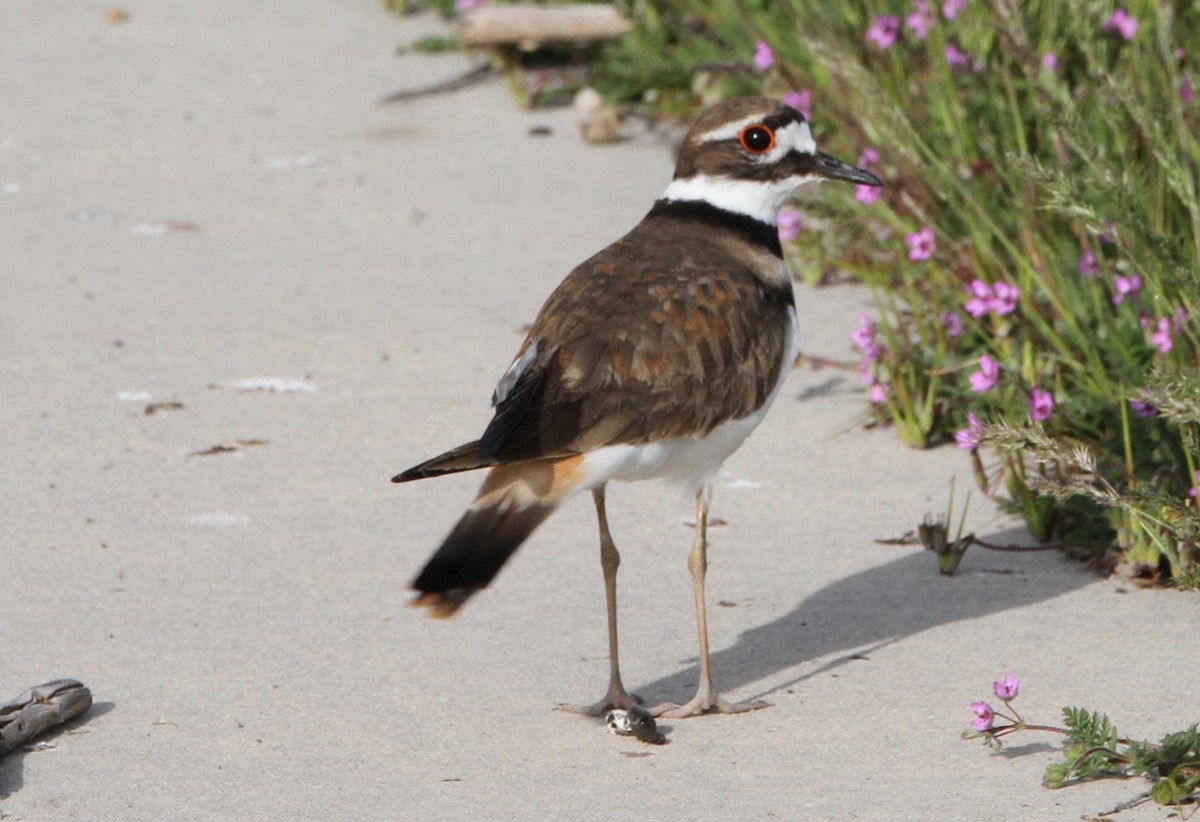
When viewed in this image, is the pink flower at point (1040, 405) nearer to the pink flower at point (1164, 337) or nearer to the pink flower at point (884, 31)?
the pink flower at point (1164, 337)

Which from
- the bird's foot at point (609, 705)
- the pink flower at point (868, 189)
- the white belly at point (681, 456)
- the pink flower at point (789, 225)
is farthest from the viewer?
the pink flower at point (789, 225)

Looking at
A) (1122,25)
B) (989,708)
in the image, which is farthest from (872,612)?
(1122,25)

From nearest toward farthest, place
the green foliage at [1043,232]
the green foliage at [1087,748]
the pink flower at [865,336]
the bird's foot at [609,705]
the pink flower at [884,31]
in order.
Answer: the green foliage at [1087,748] → the bird's foot at [609,705] → the green foliage at [1043,232] → the pink flower at [865,336] → the pink flower at [884,31]

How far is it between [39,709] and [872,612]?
2.20 meters

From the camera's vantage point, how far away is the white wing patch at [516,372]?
13.7ft

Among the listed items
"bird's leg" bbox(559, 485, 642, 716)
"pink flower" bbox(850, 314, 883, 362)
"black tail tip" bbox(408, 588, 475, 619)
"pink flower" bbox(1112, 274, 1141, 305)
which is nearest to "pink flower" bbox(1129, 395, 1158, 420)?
"pink flower" bbox(1112, 274, 1141, 305)

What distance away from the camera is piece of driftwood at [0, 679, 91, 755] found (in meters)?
3.88

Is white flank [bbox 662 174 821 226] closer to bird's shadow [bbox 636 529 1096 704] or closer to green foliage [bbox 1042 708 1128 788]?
bird's shadow [bbox 636 529 1096 704]

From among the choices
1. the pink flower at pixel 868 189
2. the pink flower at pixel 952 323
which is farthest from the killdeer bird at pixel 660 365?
the pink flower at pixel 868 189

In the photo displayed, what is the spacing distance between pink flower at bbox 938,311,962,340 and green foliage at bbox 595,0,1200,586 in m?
0.03

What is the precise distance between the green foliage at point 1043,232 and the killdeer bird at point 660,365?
675 mm

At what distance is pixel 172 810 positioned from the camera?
3727 mm

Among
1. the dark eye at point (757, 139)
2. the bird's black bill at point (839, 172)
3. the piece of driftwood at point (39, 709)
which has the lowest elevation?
the piece of driftwood at point (39, 709)

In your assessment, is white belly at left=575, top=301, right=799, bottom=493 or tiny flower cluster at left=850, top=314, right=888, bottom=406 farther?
tiny flower cluster at left=850, top=314, right=888, bottom=406
